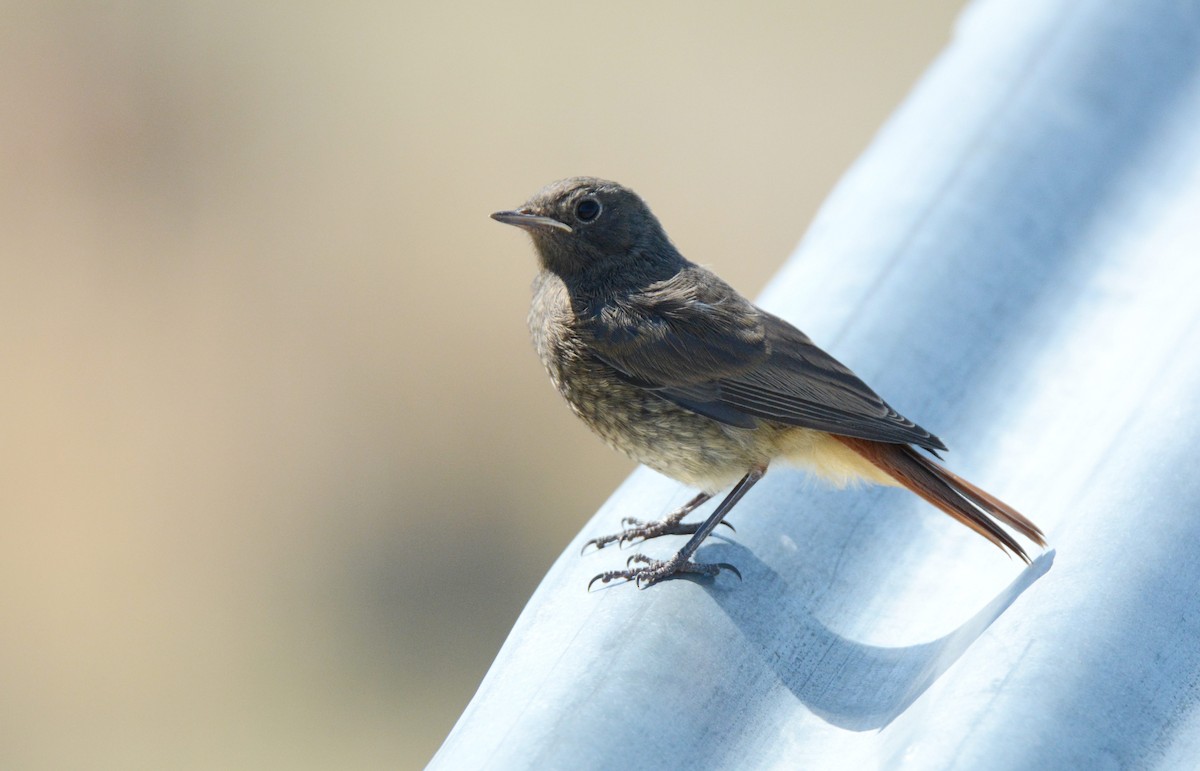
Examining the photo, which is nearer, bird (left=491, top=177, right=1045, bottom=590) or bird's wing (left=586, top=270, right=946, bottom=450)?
bird (left=491, top=177, right=1045, bottom=590)

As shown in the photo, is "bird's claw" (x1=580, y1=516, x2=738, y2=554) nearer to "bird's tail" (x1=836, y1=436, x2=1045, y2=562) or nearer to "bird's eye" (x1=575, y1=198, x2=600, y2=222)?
"bird's tail" (x1=836, y1=436, x2=1045, y2=562)

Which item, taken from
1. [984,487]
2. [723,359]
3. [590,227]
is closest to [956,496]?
[984,487]

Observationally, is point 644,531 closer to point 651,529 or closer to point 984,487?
point 651,529

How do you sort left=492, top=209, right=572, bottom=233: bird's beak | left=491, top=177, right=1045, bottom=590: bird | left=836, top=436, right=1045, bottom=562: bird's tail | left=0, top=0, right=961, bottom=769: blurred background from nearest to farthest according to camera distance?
left=836, top=436, right=1045, bottom=562: bird's tail
left=491, top=177, right=1045, bottom=590: bird
left=492, top=209, right=572, bottom=233: bird's beak
left=0, top=0, right=961, bottom=769: blurred background

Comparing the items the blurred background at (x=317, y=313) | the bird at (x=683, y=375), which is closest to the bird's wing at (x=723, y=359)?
the bird at (x=683, y=375)

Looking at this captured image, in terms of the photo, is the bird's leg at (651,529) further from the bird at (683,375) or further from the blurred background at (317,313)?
the blurred background at (317,313)

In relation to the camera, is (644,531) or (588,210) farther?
(588,210)

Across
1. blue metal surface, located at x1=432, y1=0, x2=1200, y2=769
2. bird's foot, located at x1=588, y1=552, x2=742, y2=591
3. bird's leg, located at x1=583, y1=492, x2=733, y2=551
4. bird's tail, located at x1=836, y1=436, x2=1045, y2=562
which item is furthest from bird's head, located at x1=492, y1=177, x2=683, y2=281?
bird's foot, located at x1=588, y1=552, x2=742, y2=591
